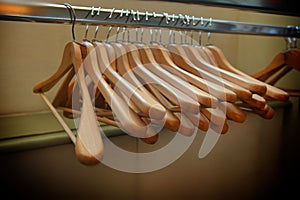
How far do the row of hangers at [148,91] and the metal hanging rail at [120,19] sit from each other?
0.04 m

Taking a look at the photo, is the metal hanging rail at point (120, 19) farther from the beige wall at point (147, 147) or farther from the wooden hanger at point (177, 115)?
the beige wall at point (147, 147)

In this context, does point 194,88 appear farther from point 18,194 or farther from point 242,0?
point 18,194

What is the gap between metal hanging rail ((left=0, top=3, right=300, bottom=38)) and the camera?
0.46 meters

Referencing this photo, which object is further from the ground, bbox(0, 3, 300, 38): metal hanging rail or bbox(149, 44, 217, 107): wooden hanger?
bbox(0, 3, 300, 38): metal hanging rail

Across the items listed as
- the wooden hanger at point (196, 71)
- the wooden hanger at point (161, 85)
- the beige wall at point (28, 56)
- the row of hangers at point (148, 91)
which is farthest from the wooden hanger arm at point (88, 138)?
the beige wall at point (28, 56)

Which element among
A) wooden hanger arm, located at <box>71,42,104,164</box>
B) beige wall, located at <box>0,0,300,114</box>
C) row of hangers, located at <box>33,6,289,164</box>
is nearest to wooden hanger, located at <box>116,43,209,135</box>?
row of hangers, located at <box>33,6,289,164</box>

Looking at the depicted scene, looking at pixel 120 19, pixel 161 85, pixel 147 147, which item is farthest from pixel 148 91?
pixel 147 147

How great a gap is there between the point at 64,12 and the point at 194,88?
254 millimetres

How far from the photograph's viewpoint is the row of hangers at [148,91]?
0.43 metres

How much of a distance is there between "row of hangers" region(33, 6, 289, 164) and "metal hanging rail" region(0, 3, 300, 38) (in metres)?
0.04

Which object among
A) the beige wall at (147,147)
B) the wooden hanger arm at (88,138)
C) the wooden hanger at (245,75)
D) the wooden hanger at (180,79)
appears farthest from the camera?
the beige wall at (147,147)

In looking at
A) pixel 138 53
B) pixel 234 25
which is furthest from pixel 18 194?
pixel 234 25

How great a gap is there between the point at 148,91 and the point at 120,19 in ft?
0.50

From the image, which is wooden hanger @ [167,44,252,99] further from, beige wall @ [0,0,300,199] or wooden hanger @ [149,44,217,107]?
beige wall @ [0,0,300,199]
